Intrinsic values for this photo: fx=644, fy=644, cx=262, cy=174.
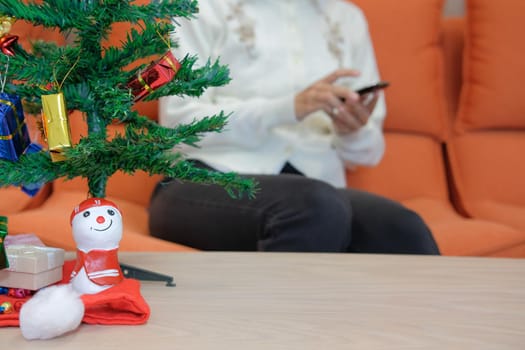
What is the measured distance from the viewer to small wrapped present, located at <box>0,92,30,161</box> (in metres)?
0.59

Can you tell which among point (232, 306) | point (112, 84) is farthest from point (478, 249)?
point (112, 84)

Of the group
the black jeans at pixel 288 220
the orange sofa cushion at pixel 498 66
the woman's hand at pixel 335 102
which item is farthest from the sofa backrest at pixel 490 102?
the black jeans at pixel 288 220

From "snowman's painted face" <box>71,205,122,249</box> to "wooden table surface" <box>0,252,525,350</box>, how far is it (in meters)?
0.08

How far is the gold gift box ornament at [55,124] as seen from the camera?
0.57 m

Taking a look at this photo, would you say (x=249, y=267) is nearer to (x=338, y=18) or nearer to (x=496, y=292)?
(x=496, y=292)

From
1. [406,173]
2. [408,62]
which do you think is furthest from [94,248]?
[408,62]

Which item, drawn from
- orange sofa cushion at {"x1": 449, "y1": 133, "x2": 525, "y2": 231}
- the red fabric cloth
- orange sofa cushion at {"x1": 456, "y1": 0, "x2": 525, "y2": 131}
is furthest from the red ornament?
orange sofa cushion at {"x1": 456, "y1": 0, "x2": 525, "y2": 131}

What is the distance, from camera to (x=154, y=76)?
1.99ft

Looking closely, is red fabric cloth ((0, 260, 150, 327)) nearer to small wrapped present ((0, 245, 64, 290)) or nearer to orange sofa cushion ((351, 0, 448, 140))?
small wrapped present ((0, 245, 64, 290))

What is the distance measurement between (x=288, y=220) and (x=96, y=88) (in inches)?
17.1

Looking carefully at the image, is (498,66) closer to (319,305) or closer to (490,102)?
(490,102)

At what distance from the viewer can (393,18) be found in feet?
5.63

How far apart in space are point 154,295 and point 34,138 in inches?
10.6

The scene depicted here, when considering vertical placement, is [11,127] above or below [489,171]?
above
